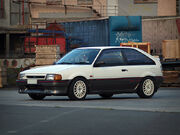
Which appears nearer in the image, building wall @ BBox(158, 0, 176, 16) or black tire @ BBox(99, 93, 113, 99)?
black tire @ BBox(99, 93, 113, 99)

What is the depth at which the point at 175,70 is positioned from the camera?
3042 centimetres

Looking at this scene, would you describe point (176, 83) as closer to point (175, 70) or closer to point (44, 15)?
point (175, 70)

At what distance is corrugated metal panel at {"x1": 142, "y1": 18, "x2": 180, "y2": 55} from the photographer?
1412 inches

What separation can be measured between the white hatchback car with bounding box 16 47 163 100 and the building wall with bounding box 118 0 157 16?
107 feet

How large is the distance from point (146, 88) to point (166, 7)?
111ft

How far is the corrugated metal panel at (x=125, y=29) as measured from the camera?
113 feet

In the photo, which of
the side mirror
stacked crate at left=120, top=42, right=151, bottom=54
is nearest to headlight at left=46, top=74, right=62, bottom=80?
the side mirror

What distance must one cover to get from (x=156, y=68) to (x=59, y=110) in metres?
5.70

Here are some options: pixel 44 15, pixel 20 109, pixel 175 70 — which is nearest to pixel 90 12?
pixel 44 15

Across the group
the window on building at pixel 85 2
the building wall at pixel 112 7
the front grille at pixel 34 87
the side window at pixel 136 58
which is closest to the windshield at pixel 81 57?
the side window at pixel 136 58

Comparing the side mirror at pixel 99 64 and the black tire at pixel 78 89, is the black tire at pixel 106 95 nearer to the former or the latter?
the side mirror at pixel 99 64

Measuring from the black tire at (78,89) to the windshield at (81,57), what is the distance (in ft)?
2.52

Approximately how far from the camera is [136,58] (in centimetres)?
1688

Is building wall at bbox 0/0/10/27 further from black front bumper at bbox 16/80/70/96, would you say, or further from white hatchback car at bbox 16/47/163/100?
black front bumper at bbox 16/80/70/96
